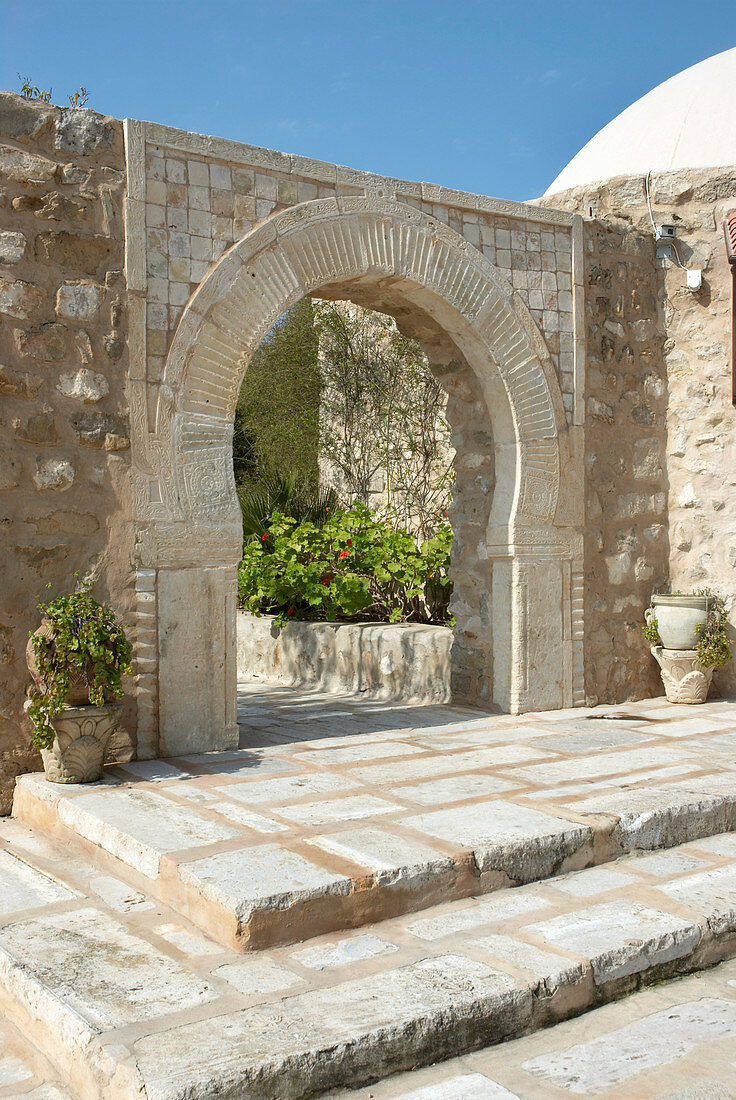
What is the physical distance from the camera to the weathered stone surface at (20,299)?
428 centimetres

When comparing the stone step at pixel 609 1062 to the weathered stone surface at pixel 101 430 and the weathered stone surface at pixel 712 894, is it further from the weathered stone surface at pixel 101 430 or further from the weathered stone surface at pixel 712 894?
the weathered stone surface at pixel 101 430

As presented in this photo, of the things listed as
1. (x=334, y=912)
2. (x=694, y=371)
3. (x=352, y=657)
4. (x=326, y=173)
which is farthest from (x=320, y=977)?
(x=694, y=371)

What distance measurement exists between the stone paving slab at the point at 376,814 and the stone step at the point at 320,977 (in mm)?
86

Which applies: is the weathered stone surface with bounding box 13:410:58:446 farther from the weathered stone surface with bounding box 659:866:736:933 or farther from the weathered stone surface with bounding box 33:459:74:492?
the weathered stone surface with bounding box 659:866:736:933

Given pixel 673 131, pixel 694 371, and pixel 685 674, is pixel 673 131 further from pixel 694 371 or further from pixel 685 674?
pixel 685 674

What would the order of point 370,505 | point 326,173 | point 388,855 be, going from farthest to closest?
1. point 370,505
2. point 326,173
3. point 388,855

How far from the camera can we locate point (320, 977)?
8.71ft

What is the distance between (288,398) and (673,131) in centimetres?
577

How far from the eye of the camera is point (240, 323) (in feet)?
16.2

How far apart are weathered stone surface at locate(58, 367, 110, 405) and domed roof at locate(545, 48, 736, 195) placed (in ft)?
13.2

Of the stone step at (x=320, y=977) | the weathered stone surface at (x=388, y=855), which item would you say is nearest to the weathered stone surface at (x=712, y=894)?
the stone step at (x=320, y=977)

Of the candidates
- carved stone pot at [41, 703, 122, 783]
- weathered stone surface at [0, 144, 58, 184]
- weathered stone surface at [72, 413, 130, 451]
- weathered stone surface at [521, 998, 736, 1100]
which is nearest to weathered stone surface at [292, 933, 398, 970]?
weathered stone surface at [521, 998, 736, 1100]

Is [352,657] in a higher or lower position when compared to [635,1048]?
higher

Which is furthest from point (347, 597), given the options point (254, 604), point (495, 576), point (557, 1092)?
point (557, 1092)
